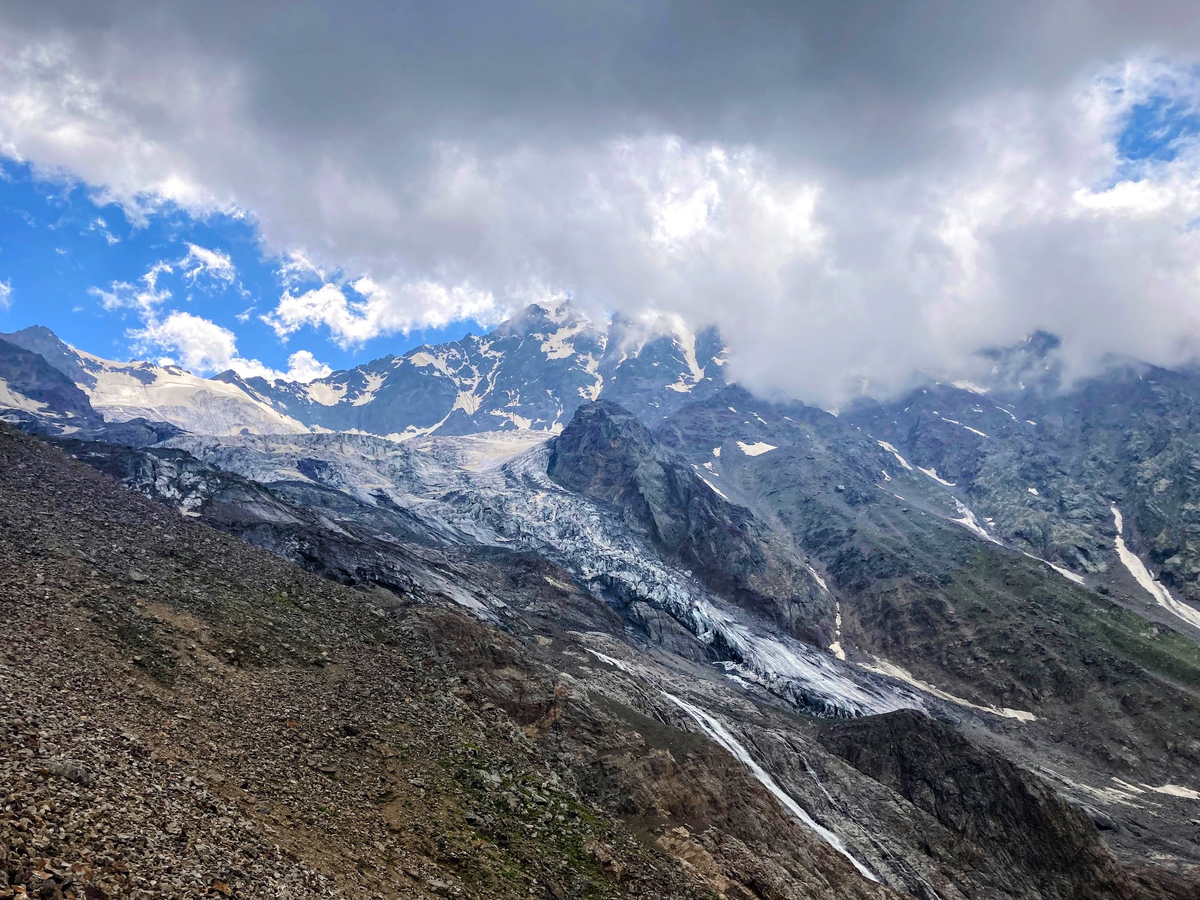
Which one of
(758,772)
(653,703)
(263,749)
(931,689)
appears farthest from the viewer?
(931,689)

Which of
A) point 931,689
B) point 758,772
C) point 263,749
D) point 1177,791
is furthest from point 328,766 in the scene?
point 931,689

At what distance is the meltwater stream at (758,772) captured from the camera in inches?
2569

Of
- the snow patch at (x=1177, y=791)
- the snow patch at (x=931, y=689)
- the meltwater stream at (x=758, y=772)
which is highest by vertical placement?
the snow patch at (x=931, y=689)

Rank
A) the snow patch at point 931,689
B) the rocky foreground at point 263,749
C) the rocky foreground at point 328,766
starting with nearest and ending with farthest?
the rocky foreground at point 263,749 → the rocky foreground at point 328,766 → the snow patch at point 931,689

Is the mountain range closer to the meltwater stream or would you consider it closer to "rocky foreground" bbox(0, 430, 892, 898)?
"rocky foreground" bbox(0, 430, 892, 898)

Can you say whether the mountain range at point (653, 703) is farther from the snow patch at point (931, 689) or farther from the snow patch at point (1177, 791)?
the snow patch at point (931, 689)

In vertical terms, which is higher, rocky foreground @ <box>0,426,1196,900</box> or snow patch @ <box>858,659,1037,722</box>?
snow patch @ <box>858,659,1037,722</box>

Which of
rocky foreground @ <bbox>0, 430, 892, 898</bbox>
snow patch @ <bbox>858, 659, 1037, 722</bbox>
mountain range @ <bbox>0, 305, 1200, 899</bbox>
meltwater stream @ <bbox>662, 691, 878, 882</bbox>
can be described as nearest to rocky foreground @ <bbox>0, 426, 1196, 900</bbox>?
rocky foreground @ <bbox>0, 430, 892, 898</bbox>

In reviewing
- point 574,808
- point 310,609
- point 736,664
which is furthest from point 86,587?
point 736,664

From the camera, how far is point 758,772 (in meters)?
75.7

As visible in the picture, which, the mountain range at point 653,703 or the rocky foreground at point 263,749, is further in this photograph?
the mountain range at point 653,703

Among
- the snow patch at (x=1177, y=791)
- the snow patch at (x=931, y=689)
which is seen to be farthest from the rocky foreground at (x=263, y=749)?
the snow patch at (x=931, y=689)

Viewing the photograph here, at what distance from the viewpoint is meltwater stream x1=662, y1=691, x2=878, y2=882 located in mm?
65250

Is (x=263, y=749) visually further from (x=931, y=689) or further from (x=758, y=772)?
(x=931, y=689)
